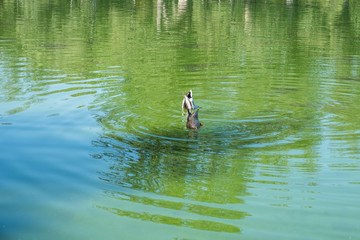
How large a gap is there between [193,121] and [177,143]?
66 cm

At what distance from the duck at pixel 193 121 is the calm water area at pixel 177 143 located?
180mm

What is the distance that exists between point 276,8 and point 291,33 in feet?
57.0

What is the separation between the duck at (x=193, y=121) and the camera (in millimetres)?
9336

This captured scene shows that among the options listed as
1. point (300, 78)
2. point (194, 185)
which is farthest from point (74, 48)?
point (194, 185)

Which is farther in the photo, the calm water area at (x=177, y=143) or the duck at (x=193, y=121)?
the duck at (x=193, y=121)

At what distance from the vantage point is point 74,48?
20375mm

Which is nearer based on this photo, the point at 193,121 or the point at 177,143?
the point at 177,143

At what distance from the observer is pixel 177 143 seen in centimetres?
893

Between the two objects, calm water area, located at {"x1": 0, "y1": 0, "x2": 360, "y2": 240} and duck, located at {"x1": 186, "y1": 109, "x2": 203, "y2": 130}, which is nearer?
calm water area, located at {"x1": 0, "y1": 0, "x2": 360, "y2": 240}

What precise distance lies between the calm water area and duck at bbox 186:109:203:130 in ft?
0.59

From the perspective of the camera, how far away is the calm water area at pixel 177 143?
6.11 meters

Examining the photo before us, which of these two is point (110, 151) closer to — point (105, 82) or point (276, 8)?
point (105, 82)

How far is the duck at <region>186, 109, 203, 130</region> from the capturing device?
934cm

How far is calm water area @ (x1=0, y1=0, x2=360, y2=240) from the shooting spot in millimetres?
6109
